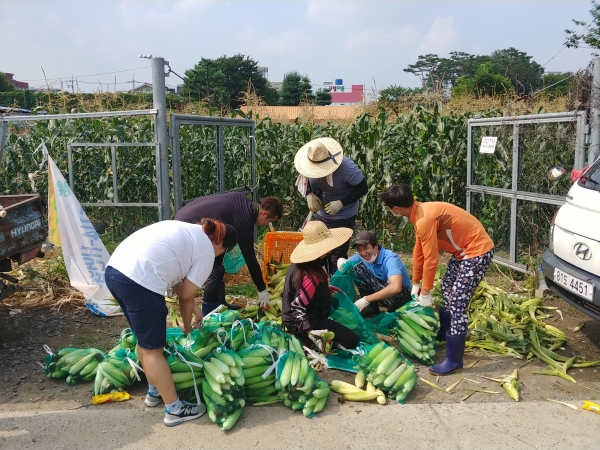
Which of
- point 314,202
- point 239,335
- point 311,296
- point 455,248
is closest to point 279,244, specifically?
point 314,202

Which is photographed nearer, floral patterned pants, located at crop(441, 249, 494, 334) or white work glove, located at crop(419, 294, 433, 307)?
floral patterned pants, located at crop(441, 249, 494, 334)

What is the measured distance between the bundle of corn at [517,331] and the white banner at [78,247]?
3.99 meters

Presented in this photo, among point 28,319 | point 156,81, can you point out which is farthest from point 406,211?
point 28,319

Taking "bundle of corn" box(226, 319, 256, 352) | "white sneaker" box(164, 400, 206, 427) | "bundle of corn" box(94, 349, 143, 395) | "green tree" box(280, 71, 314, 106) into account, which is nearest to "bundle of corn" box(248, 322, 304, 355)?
"bundle of corn" box(226, 319, 256, 352)

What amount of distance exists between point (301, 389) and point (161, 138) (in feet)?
12.0

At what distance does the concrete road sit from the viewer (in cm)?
354

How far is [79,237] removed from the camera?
6.32 meters

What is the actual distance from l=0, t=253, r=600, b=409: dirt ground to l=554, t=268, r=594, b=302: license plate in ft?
2.38

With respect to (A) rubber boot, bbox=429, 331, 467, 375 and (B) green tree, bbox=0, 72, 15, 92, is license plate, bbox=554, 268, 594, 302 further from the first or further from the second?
(B) green tree, bbox=0, 72, 15, 92

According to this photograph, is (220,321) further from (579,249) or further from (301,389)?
(579,249)

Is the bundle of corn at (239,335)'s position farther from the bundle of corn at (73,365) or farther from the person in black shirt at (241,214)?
the bundle of corn at (73,365)

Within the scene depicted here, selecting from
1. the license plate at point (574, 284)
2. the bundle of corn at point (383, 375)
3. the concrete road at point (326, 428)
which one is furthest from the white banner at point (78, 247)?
the license plate at point (574, 284)

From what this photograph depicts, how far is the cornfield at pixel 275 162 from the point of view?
8969 millimetres

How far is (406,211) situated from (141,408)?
2656mm
